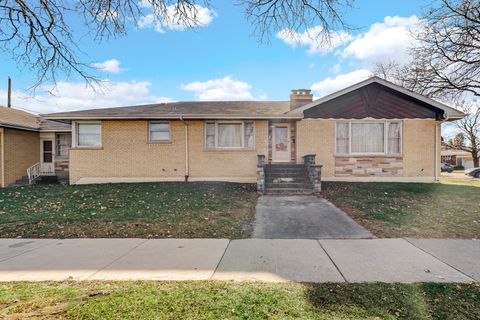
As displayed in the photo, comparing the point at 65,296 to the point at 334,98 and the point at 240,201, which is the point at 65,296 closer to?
the point at 240,201

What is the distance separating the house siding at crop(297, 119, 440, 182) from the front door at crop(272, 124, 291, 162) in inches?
27.0

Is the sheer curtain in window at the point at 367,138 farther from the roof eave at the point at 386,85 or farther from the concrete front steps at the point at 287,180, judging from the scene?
the concrete front steps at the point at 287,180

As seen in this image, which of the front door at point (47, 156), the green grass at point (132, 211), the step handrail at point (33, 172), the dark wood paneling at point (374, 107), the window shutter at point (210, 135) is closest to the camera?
the green grass at point (132, 211)

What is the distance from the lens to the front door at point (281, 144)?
12.1 m

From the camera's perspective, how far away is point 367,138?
11742 mm

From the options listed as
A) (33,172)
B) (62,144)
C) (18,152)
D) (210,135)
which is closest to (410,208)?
(210,135)

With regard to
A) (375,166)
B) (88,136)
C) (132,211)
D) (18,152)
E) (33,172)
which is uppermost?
(88,136)

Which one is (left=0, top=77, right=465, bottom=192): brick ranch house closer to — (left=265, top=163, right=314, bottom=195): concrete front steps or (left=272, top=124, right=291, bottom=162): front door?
(left=272, top=124, right=291, bottom=162): front door

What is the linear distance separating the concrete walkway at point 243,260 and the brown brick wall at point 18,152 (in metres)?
11.5

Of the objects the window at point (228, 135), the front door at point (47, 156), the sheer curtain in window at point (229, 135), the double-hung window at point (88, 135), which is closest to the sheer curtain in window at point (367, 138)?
the window at point (228, 135)

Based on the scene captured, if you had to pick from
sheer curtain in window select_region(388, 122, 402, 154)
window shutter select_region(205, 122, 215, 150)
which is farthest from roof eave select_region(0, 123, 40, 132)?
sheer curtain in window select_region(388, 122, 402, 154)

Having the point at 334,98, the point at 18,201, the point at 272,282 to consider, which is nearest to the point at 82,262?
the point at 272,282

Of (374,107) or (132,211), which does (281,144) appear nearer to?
(374,107)

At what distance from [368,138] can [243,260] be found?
10212mm
